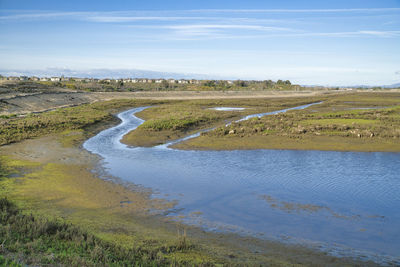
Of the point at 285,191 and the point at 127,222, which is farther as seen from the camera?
the point at 285,191

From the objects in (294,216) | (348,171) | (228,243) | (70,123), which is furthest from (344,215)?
(70,123)

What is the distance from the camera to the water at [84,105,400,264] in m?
10.9

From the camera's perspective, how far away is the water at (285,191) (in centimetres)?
1091

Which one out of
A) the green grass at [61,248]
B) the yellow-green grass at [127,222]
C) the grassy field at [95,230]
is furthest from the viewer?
the yellow-green grass at [127,222]

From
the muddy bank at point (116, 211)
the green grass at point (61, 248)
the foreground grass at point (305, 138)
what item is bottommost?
the muddy bank at point (116, 211)

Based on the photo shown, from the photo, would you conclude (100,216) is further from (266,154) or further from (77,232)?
(266,154)

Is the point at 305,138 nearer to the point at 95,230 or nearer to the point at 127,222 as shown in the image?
the point at 127,222

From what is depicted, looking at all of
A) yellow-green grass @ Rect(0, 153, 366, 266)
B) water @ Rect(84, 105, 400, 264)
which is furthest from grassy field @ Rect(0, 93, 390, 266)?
water @ Rect(84, 105, 400, 264)

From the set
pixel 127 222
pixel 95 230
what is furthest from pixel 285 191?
pixel 95 230

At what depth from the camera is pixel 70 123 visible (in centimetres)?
3612

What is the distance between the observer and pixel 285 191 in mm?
15281

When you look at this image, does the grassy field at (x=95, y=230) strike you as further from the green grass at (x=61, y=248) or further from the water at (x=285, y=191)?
the water at (x=285, y=191)

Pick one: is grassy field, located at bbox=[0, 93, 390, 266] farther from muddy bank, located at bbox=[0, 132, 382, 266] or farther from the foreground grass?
the foreground grass

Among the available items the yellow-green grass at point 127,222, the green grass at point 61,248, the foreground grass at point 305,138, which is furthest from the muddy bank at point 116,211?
the foreground grass at point 305,138
